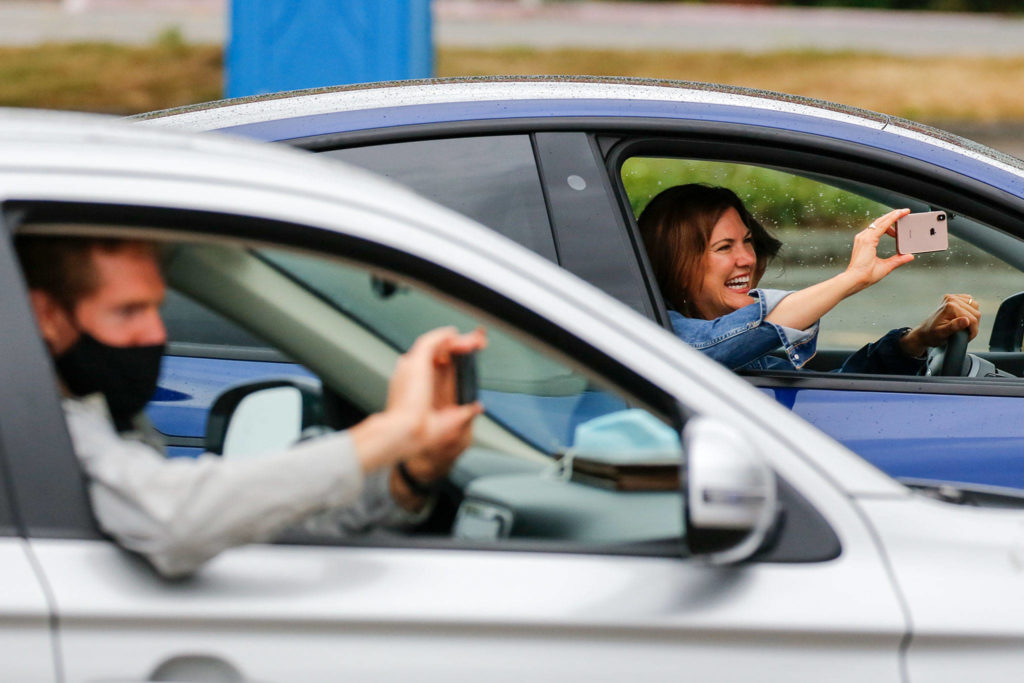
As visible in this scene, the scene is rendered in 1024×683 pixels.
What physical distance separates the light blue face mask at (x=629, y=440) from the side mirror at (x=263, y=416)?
424 mm

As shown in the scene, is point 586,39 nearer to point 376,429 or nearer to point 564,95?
point 564,95

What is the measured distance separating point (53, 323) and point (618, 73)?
18143 millimetres

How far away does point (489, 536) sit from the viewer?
5.96 feet

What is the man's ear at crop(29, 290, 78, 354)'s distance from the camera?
1727 mm

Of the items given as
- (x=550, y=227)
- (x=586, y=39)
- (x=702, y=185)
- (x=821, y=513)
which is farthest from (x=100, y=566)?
(x=586, y=39)

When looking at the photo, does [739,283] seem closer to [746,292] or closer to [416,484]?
[746,292]

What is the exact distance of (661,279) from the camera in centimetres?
320

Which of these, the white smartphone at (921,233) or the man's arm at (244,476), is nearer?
the man's arm at (244,476)

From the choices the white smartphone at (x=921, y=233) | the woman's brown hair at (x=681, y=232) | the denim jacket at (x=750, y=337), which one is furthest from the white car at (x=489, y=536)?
the woman's brown hair at (x=681, y=232)

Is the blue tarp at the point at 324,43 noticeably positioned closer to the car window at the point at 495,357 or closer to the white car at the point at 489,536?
the car window at the point at 495,357

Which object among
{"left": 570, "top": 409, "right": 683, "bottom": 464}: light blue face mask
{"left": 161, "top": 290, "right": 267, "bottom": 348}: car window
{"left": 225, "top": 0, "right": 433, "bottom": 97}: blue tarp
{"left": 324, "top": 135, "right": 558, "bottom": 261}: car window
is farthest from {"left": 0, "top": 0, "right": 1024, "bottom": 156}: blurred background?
{"left": 570, "top": 409, "right": 683, "bottom": 464}: light blue face mask

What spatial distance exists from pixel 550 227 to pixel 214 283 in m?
0.97

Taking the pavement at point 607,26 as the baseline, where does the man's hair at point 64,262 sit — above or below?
below

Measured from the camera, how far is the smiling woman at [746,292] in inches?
115
